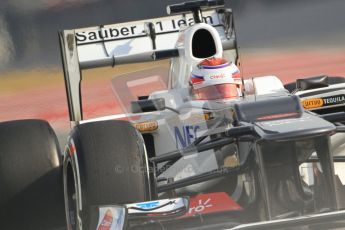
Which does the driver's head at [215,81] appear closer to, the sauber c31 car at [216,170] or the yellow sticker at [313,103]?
the sauber c31 car at [216,170]

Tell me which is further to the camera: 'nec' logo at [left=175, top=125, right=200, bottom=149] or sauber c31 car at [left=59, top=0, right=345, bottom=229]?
'nec' logo at [left=175, top=125, right=200, bottom=149]

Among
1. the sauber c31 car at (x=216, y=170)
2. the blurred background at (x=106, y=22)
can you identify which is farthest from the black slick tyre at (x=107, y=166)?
the blurred background at (x=106, y=22)

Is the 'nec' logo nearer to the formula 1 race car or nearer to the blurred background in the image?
the formula 1 race car

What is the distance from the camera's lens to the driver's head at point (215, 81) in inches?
247

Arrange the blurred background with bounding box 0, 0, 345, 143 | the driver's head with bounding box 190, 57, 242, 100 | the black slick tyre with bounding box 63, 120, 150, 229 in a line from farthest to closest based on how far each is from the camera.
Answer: the blurred background with bounding box 0, 0, 345, 143, the driver's head with bounding box 190, 57, 242, 100, the black slick tyre with bounding box 63, 120, 150, 229

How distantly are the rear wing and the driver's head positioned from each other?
1076mm

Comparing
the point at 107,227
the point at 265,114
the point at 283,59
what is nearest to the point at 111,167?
the point at 107,227

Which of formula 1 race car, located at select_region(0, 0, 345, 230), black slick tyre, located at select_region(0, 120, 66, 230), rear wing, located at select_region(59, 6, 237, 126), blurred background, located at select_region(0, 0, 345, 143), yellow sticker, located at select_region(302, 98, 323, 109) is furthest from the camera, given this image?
blurred background, located at select_region(0, 0, 345, 143)

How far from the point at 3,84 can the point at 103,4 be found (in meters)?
2.22

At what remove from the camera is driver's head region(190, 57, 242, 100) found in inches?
247

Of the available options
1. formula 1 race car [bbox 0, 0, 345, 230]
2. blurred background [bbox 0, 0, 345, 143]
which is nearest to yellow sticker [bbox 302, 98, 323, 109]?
formula 1 race car [bbox 0, 0, 345, 230]

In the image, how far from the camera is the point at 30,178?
5.38m

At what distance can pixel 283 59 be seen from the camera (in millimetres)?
13922

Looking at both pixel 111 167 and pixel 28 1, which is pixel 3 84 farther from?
pixel 111 167
